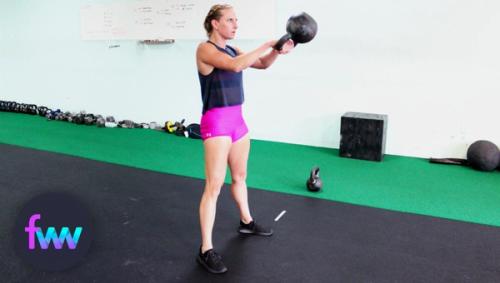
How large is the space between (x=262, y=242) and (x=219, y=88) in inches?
34.0

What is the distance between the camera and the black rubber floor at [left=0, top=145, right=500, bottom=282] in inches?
72.7

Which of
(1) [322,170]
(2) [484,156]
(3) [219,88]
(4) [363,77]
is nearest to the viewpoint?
(3) [219,88]

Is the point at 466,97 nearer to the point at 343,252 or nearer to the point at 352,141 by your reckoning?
the point at 352,141

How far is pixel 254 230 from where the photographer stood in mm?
2236

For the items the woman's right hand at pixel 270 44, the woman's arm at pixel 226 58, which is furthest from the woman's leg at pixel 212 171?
the woman's right hand at pixel 270 44

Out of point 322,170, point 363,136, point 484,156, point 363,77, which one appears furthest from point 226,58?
point 484,156

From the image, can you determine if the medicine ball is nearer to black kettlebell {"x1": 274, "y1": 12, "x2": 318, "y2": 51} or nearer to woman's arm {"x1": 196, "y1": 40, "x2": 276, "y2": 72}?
black kettlebell {"x1": 274, "y1": 12, "x2": 318, "y2": 51}

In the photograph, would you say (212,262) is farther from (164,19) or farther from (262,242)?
(164,19)

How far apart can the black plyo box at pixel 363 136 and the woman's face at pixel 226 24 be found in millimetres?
2041

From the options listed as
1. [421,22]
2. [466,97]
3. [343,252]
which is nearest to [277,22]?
[421,22]

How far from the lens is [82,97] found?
18.1ft

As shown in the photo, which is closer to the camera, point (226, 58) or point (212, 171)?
point (226, 58)

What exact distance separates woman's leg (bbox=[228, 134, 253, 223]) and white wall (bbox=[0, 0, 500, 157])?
201cm

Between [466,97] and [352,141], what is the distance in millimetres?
999
